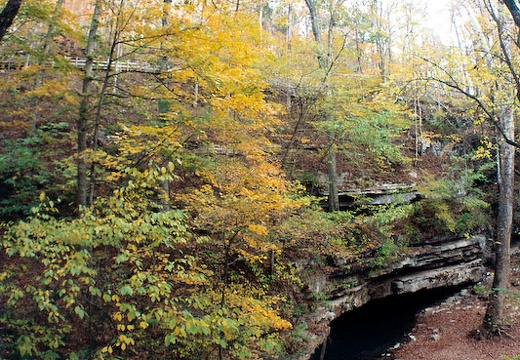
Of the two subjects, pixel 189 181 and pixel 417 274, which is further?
pixel 417 274

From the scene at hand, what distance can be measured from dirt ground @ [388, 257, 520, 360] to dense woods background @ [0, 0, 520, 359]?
261 centimetres

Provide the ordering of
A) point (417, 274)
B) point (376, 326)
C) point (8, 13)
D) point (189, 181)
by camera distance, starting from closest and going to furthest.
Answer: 1. point (8, 13)
2. point (189, 181)
3. point (417, 274)
4. point (376, 326)

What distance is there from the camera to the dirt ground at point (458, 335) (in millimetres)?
9703

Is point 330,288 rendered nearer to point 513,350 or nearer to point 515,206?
point 513,350

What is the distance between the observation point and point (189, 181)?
11.2 metres

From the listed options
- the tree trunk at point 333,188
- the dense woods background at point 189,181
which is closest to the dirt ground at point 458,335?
the dense woods background at point 189,181

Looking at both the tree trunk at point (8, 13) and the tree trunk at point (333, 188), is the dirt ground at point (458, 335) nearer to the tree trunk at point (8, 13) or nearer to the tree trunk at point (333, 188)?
the tree trunk at point (333, 188)

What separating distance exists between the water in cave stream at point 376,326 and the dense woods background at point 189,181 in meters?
2.55

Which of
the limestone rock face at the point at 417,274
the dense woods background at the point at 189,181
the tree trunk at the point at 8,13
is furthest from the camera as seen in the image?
the limestone rock face at the point at 417,274

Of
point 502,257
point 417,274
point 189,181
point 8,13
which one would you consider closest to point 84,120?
point 8,13

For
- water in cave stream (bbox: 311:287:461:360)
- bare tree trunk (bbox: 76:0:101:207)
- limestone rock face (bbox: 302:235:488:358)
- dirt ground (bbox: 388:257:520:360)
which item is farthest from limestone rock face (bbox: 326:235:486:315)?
bare tree trunk (bbox: 76:0:101:207)

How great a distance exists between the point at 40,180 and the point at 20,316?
334cm

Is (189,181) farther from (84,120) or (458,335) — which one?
(458,335)

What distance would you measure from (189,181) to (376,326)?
30.2 ft
